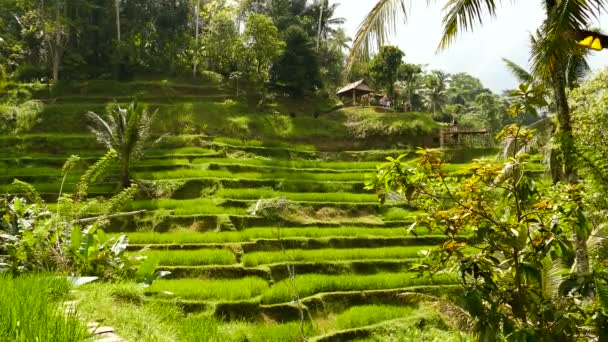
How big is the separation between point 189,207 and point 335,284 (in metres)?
5.15

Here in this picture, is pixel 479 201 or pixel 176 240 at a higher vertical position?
pixel 479 201

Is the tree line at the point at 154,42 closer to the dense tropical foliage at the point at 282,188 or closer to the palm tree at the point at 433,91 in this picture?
the dense tropical foliage at the point at 282,188

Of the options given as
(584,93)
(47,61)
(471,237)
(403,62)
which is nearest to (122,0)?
(47,61)

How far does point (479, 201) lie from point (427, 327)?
5.88 m

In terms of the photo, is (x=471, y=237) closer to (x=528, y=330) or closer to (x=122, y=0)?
(x=528, y=330)

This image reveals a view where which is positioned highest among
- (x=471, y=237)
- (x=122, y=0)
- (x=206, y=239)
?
(x=122, y=0)

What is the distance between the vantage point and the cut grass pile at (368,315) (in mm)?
8641

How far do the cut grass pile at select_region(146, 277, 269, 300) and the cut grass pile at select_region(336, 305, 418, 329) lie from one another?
1515mm

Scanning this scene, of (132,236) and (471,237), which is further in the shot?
(132,236)

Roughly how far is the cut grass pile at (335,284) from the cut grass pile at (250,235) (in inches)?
53.3

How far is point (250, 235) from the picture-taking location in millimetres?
11812

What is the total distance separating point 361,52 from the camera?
588 centimetres

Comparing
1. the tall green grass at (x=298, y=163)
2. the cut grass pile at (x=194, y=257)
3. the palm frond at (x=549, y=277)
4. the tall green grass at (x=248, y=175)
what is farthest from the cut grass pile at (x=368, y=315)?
the tall green grass at (x=298, y=163)

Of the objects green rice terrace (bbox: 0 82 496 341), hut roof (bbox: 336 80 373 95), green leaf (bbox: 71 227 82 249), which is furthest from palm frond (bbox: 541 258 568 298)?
hut roof (bbox: 336 80 373 95)
